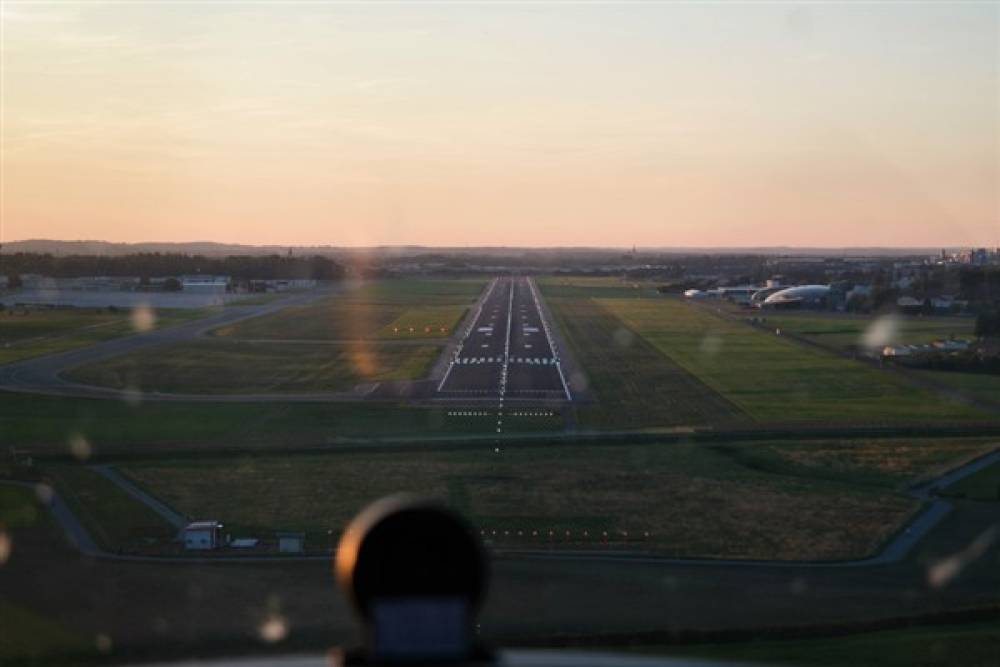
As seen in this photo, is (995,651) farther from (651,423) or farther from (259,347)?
(259,347)

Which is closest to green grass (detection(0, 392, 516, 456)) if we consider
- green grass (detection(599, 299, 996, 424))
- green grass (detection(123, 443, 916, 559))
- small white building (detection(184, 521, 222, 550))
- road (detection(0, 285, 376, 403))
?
road (detection(0, 285, 376, 403))

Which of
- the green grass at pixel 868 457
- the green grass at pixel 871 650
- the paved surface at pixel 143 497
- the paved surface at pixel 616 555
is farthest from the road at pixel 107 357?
the green grass at pixel 871 650

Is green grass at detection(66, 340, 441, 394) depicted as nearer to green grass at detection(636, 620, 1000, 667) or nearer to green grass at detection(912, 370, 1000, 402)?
green grass at detection(912, 370, 1000, 402)

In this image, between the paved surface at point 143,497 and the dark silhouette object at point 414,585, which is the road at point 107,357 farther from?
the dark silhouette object at point 414,585

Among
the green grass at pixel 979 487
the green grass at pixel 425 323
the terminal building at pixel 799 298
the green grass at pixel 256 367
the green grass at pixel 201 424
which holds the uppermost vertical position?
the terminal building at pixel 799 298

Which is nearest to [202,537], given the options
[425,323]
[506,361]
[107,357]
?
[506,361]
